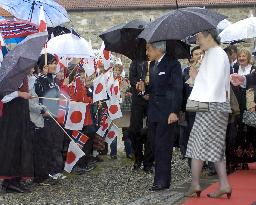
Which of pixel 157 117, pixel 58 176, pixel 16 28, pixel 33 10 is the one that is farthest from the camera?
pixel 33 10

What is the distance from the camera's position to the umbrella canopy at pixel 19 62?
6.70 metres

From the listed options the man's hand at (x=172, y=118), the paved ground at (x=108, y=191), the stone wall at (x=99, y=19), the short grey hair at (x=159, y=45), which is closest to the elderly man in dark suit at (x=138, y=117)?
the paved ground at (x=108, y=191)

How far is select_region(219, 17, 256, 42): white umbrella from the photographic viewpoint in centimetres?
1137

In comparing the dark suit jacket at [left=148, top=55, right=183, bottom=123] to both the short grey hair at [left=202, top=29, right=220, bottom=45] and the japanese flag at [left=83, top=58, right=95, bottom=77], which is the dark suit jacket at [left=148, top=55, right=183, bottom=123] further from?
the japanese flag at [left=83, top=58, right=95, bottom=77]

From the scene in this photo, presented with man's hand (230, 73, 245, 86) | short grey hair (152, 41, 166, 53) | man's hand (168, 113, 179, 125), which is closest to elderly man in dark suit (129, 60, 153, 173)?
short grey hair (152, 41, 166, 53)

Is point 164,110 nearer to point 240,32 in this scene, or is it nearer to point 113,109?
point 113,109

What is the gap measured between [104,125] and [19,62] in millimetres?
3613

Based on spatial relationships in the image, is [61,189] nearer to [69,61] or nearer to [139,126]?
[139,126]

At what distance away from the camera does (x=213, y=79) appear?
243 inches

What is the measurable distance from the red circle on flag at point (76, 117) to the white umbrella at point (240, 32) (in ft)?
12.6

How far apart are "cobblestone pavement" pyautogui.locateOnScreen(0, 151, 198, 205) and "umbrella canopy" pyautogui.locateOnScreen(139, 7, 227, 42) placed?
1.75 m

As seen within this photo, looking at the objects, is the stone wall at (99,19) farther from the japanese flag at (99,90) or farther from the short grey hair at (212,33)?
the short grey hair at (212,33)

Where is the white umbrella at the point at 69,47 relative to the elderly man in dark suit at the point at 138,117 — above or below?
above

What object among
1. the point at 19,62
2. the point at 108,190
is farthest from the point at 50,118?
the point at 19,62
